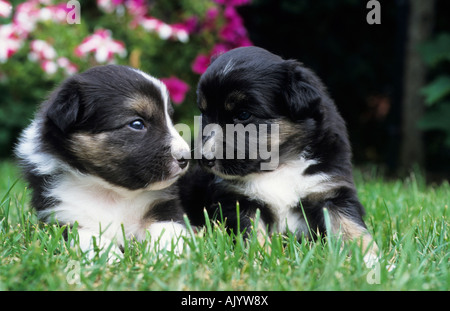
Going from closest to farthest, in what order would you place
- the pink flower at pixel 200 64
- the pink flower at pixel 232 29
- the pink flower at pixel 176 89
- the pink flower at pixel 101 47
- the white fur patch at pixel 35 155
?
the white fur patch at pixel 35 155, the pink flower at pixel 101 47, the pink flower at pixel 200 64, the pink flower at pixel 176 89, the pink flower at pixel 232 29

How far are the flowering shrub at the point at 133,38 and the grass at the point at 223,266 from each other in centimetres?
405

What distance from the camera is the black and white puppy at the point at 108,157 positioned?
3.22 metres

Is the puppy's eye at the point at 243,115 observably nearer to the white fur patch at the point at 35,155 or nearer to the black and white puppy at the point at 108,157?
the black and white puppy at the point at 108,157

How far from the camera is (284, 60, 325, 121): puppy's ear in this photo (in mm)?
3268

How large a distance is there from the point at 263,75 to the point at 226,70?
24cm

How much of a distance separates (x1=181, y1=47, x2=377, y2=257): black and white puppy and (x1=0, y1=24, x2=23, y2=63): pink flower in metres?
4.33

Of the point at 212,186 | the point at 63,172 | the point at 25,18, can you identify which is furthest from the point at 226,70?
the point at 25,18

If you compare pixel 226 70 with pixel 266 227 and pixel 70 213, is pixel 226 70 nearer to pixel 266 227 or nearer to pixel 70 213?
pixel 266 227

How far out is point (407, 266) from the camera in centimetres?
260

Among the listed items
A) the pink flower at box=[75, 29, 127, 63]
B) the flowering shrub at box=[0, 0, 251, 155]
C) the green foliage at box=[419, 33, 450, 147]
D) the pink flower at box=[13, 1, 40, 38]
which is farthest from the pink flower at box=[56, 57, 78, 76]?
the green foliage at box=[419, 33, 450, 147]

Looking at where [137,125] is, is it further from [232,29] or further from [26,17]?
[26,17]

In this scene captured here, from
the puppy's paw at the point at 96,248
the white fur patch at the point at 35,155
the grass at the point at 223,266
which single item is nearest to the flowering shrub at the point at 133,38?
the white fur patch at the point at 35,155

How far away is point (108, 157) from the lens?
3.24 metres

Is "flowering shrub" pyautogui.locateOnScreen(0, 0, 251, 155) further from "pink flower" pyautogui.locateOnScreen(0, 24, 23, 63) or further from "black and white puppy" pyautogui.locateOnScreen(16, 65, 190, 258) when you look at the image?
"black and white puppy" pyautogui.locateOnScreen(16, 65, 190, 258)
